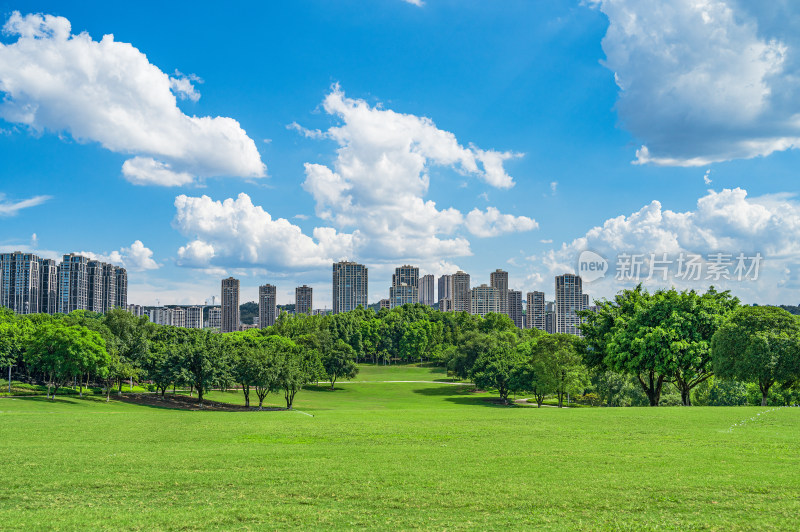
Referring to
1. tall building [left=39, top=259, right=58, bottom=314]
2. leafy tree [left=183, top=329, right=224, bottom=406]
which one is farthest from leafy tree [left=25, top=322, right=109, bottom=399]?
tall building [left=39, top=259, right=58, bottom=314]

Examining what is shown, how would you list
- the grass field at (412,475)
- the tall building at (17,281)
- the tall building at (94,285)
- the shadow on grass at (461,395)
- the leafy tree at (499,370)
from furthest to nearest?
the tall building at (94,285)
the tall building at (17,281)
the shadow on grass at (461,395)
the leafy tree at (499,370)
the grass field at (412,475)

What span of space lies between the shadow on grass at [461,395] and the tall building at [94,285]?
157 m

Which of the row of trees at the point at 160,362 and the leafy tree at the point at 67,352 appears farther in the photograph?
the row of trees at the point at 160,362

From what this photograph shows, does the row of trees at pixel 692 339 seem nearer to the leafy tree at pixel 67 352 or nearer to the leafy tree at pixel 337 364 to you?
the leafy tree at pixel 67 352

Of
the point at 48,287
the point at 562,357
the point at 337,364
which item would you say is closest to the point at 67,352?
the point at 337,364

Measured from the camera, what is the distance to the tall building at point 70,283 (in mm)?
185750

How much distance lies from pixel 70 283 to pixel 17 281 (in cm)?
1541

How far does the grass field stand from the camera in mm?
9914

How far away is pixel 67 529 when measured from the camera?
939 centimetres

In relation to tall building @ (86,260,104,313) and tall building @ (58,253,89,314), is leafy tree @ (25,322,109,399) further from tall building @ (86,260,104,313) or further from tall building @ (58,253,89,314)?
tall building @ (86,260,104,313)

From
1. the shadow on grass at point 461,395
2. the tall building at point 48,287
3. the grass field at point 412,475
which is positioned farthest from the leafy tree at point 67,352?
the tall building at point 48,287

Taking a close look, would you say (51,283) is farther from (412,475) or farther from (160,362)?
(412,475)

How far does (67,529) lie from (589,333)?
116 feet

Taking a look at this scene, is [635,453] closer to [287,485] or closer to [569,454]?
[569,454]
